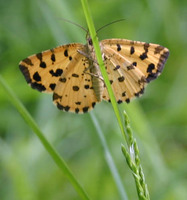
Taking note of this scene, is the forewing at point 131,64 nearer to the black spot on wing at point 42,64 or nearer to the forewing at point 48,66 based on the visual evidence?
the forewing at point 48,66

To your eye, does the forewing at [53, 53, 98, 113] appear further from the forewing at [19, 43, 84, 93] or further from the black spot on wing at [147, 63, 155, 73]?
the black spot on wing at [147, 63, 155, 73]

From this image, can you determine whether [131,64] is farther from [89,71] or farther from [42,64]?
[42,64]

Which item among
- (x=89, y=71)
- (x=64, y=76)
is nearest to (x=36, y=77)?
(x=64, y=76)

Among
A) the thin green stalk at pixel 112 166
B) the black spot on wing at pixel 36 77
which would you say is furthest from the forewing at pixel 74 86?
the thin green stalk at pixel 112 166

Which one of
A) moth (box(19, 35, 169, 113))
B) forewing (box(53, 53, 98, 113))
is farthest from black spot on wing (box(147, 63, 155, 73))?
forewing (box(53, 53, 98, 113))

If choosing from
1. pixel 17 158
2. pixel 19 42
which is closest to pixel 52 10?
pixel 19 42

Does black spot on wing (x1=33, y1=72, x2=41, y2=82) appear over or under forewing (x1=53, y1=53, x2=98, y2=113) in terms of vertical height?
over
